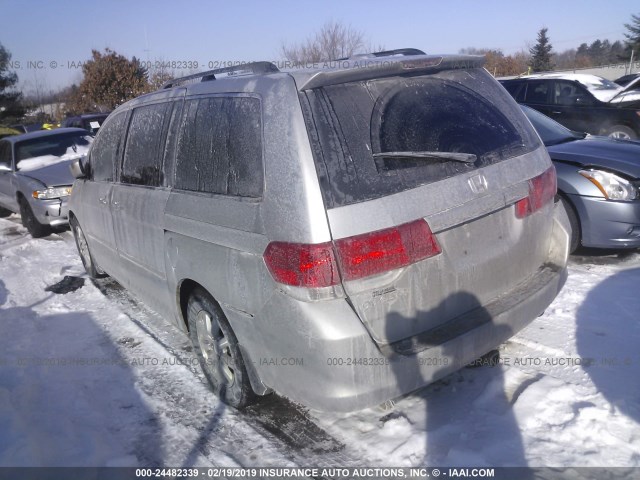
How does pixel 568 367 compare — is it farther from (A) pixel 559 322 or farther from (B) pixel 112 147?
A: (B) pixel 112 147

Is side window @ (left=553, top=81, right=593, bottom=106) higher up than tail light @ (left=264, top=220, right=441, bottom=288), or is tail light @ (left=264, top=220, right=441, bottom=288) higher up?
side window @ (left=553, top=81, right=593, bottom=106)

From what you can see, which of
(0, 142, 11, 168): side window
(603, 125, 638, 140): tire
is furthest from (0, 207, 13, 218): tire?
(603, 125, 638, 140): tire

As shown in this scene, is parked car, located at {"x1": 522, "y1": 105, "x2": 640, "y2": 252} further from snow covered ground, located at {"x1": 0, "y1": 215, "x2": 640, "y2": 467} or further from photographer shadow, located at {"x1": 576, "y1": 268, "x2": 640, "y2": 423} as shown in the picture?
snow covered ground, located at {"x1": 0, "y1": 215, "x2": 640, "y2": 467}

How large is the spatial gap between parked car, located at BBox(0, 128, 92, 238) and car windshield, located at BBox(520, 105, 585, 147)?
21.1ft

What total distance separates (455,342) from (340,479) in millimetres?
885

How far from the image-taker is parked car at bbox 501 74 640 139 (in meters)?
9.52

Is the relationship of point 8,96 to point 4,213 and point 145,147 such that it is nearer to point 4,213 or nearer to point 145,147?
point 4,213

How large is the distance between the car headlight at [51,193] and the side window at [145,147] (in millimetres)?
4574

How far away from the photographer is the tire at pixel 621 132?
372 inches

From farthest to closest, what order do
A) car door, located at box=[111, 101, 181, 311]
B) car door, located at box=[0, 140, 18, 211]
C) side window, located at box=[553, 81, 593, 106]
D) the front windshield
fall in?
the front windshield, side window, located at box=[553, 81, 593, 106], car door, located at box=[0, 140, 18, 211], car door, located at box=[111, 101, 181, 311]

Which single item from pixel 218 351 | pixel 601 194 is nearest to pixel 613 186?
pixel 601 194

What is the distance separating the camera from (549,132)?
6102 mm

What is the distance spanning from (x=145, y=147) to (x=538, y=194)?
2651mm

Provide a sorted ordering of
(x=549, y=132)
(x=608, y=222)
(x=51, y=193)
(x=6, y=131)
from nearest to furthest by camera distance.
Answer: (x=608, y=222), (x=549, y=132), (x=51, y=193), (x=6, y=131)
